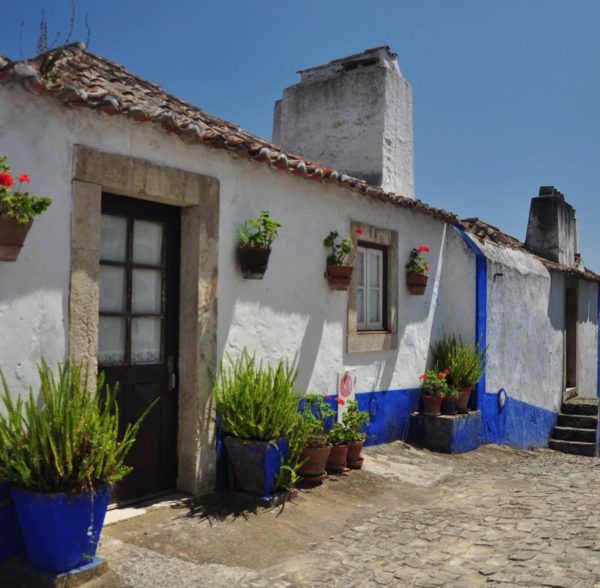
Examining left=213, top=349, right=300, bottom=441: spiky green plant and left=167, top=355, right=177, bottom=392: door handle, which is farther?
left=167, top=355, right=177, bottom=392: door handle

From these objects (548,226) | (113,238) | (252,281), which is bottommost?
(252,281)

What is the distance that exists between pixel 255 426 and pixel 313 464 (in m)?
0.99

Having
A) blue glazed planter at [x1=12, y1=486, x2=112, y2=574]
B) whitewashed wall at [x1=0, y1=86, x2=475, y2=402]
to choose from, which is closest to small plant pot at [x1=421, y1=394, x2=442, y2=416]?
whitewashed wall at [x1=0, y1=86, x2=475, y2=402]

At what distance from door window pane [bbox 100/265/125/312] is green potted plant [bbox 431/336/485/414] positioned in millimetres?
5113

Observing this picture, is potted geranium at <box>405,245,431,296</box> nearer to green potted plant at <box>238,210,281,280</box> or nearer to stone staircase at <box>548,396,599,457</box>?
green potted plant at <box>238,210,281,280</box>

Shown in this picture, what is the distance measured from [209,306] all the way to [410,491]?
8.89 ft

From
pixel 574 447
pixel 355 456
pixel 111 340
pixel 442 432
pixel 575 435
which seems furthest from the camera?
pixel 575 435

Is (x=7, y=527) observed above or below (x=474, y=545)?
above

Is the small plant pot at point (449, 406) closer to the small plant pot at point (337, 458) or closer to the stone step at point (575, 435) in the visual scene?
the small plant pot at point (337, 458)

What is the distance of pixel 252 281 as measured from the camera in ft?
20.0

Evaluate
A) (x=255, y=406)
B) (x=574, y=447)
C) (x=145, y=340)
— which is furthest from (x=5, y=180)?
(x=574, y=447)

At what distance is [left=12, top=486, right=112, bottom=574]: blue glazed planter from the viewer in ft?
12.0

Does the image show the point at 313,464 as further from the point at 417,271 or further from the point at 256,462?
the point at 417,271

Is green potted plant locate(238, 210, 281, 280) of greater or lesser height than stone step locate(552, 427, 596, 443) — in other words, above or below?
above
